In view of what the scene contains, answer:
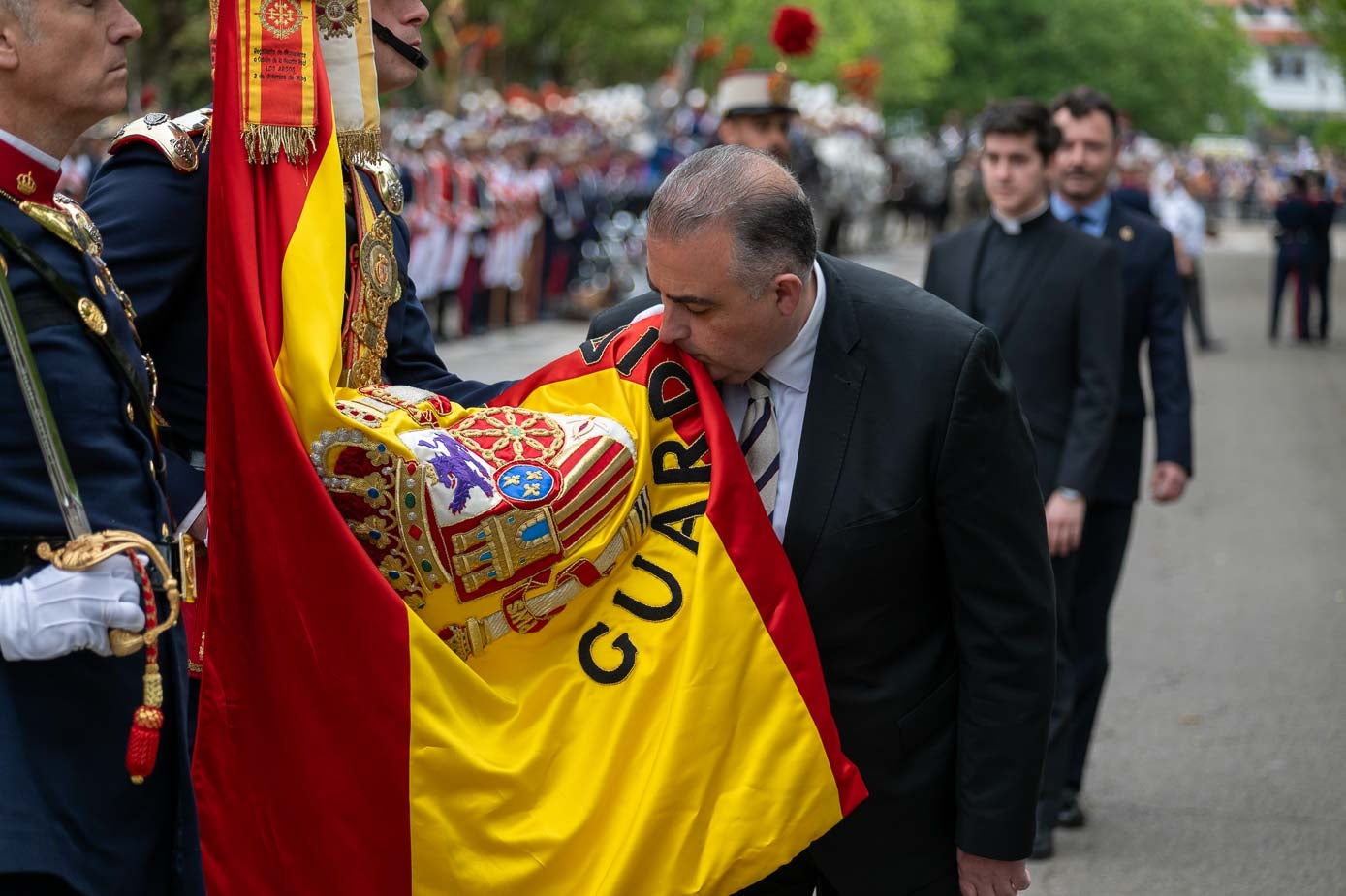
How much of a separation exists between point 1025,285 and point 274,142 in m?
2.96

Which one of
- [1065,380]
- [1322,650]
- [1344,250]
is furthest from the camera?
[1344,250]

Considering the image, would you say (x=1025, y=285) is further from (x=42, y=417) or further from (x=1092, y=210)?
(x=42, y=417)

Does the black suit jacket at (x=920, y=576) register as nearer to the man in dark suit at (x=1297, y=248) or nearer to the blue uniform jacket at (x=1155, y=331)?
the blue uniform jacket at (x=1155, y=331)

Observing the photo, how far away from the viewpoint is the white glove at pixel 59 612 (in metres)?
2.31

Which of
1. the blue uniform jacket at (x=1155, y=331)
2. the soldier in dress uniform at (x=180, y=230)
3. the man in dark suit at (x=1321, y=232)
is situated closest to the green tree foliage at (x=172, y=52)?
the man in dark suit at (x=1321, y=232)

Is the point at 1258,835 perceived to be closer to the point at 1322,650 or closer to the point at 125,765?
the point at 1322,650

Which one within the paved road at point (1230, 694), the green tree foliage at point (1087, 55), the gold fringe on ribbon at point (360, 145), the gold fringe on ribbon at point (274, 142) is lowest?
the green tree foliage at point (1087, 55)

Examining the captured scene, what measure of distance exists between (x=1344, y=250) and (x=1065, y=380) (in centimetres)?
3862

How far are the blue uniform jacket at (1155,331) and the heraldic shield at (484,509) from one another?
321 centimetres

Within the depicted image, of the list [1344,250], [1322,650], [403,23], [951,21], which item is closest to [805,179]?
[1322,650]

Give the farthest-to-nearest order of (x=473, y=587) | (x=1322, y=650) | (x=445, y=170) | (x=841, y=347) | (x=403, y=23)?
(x=445, y=170) → (x=1322, y=650) → (x=403, y=23) → (x=841, y=347) → (x=473, y=587)

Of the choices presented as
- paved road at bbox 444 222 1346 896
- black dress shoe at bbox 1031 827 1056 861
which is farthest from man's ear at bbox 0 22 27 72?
black dress shoe at bbox 1031 827 1056 861

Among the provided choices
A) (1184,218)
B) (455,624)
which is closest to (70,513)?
→ (455,624)

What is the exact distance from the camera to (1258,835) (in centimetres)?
545
